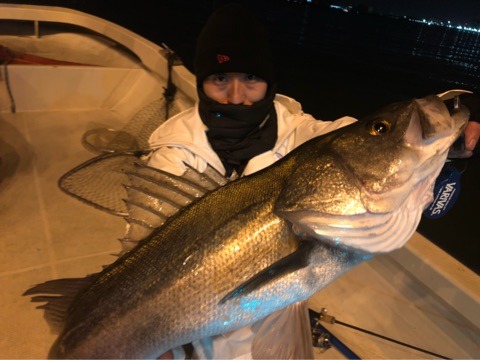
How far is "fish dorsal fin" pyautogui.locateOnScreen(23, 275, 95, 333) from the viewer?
1.51m

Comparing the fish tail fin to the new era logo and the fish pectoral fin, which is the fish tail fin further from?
the new era logo

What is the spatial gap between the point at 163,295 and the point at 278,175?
62cm

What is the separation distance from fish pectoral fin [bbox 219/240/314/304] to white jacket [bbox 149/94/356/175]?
2.76ft

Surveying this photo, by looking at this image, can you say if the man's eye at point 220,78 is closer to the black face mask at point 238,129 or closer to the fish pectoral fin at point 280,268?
the black face mask at point 238,129

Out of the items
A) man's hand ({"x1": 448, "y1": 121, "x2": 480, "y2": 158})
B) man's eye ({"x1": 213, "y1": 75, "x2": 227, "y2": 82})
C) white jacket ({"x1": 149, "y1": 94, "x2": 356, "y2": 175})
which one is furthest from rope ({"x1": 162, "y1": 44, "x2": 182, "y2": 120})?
man's hand ({"x1": 448, "y1": 121, "x2": 480, "y2": 158})

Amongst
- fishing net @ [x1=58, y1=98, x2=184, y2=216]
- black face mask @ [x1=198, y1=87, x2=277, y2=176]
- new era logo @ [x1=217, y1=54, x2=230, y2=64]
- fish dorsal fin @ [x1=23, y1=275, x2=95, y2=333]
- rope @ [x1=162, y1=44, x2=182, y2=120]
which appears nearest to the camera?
fish dorsal fin @ [x1=23, y1=275, x2=95, y2=333]

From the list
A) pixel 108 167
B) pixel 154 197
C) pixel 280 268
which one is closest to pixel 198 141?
pixel 154 197

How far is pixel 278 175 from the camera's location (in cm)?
141

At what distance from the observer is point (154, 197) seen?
5.05 ft

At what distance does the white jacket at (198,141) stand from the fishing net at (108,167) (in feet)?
1.48

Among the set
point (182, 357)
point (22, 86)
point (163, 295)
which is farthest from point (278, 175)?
point (22, 86)

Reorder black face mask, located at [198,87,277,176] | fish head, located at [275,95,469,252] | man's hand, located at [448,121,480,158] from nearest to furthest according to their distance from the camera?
fish head, located at [275,95,469,252], man's hand, located at [448,121,480,158], black face mask, located at [198,87,277,176]

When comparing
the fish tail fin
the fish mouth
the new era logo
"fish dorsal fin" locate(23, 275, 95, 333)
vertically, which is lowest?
"fish dorsal fin" locate(23, 275, 95, 333)

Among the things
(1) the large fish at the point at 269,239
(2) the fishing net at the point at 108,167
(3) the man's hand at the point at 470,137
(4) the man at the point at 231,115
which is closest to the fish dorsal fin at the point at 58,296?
(1) the large fish at the point at 269,239
